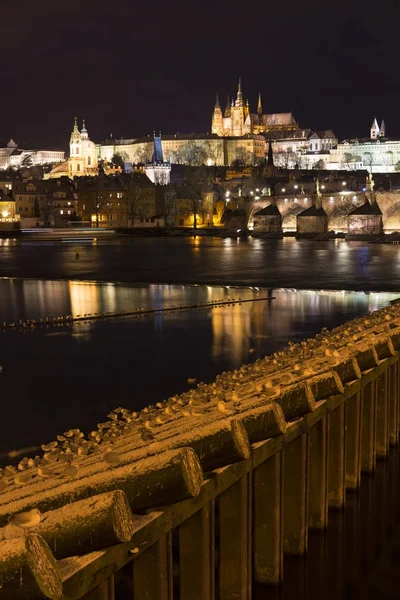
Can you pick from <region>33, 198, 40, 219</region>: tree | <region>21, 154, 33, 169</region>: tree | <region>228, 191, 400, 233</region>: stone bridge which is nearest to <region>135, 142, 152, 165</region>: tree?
<region>21, 154, 33, 169</region>: tree

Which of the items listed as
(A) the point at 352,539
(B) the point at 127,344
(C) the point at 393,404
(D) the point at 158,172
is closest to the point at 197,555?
(A) the point at 352,539

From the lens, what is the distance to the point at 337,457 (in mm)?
8367

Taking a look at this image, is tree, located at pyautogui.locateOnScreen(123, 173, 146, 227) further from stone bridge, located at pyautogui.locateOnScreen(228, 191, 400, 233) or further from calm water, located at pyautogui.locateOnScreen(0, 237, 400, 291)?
calm water, located at pyautogui.locateOnScreen(0, 237, 400, 291)

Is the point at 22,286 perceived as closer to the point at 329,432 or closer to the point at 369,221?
the point at 329,432

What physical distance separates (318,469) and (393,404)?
3376 mm

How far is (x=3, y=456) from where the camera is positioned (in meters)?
9.72

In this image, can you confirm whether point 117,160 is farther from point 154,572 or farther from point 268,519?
point 154,572

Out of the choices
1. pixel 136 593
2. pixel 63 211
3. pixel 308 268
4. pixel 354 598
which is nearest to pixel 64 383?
pixel 354 598

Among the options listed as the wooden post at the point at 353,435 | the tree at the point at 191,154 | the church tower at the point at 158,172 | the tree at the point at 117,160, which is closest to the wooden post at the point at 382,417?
the wooden post at the point at 353,435

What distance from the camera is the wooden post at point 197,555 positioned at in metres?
5.61

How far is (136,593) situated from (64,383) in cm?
909

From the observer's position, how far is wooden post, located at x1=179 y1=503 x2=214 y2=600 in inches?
221

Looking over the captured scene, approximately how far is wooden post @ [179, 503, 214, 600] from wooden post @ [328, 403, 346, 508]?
9.58 ft

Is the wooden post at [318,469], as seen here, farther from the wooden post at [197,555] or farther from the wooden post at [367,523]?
the wooden post at [197,555]
